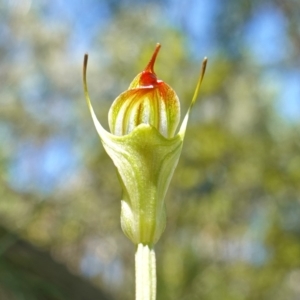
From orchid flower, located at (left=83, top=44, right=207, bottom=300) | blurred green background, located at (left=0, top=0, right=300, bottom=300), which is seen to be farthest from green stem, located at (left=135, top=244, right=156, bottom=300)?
blurred green background, located at (left=0, top=0, right=300, bottom=300)

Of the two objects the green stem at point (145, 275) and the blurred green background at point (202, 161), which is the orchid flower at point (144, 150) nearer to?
the green stem at point (145, 275)

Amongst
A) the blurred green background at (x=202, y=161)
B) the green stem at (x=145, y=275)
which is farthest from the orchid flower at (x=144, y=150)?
the blurred green background at (x=202, y=161)

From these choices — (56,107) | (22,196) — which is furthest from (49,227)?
(56,107)

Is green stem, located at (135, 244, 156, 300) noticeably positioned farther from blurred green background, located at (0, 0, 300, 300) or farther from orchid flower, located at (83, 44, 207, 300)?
blurred green background, located at (0, 0, 300, 300)

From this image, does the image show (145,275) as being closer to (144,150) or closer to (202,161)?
(144,150)

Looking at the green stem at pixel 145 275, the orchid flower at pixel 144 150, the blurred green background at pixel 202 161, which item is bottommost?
the green stem at pixel 145 275

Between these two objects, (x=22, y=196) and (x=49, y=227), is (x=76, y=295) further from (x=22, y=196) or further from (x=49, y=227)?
(x=49, y=227)

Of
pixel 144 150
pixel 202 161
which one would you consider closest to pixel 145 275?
pixel 144 150

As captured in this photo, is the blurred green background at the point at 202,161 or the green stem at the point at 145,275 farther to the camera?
the blurred green background at the point at 202,161
